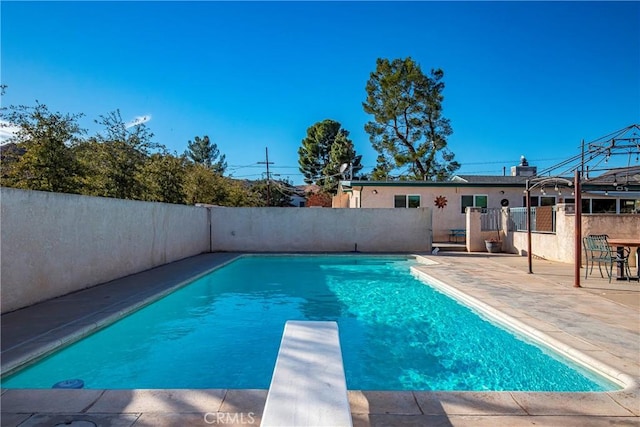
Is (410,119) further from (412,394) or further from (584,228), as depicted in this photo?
(412,394)

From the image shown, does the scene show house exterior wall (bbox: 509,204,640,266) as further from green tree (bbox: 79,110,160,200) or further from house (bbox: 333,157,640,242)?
green tree (bbox: 79,110,160,200)

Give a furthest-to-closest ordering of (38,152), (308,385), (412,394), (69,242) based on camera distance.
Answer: (38,152) < (69,242) < (412,394) < (308,385)

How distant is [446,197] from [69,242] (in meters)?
16.0

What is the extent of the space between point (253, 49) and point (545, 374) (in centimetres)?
1285

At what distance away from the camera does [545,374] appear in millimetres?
4391

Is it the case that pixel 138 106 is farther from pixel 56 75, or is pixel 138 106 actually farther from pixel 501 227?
pixel 501 227

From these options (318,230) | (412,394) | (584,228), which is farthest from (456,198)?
(412,394)

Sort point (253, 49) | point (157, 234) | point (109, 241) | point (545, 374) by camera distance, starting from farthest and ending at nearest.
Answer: point (253, 49)
point (157, 234)
point (109, 241)
point (545, 374)

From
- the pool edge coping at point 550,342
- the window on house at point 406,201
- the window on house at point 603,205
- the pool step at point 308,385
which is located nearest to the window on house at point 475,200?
the window on house at point 406,201

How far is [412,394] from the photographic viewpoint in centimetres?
330

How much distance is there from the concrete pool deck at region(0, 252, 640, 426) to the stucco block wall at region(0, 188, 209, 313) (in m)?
0.38

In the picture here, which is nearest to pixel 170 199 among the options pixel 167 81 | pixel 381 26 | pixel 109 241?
pixel 167 81

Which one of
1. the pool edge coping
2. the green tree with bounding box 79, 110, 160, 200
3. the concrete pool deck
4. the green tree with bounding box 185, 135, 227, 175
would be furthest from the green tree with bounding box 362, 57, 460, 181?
the green tree with bounding box 185, 135, 227, 175

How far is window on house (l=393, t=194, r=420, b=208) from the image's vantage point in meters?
19.1
